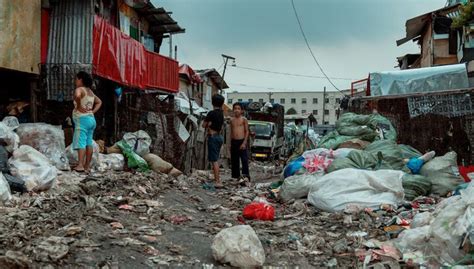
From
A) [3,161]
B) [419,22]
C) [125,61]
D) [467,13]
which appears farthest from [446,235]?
[419,22]

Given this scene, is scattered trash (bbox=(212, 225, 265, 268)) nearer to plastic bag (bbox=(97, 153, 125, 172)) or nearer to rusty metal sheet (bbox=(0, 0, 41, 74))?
plastic bag (bbox=(97, 153, 125, 172))

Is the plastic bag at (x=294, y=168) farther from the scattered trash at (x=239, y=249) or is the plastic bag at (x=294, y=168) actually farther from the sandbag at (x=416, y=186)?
the scattered trash at (x=239, y=249)

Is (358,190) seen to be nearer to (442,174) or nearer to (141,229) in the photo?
(442,174)

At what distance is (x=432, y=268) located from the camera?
3.17 meters

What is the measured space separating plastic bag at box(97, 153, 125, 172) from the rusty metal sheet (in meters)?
2.17

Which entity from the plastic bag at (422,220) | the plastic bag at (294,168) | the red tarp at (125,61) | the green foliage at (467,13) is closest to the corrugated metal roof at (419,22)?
the green foliage at (467,13)

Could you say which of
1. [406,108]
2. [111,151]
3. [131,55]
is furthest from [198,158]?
[406,108]

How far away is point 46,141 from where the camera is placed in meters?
7.01

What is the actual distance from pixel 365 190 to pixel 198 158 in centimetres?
765

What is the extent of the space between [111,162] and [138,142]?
1108 mm

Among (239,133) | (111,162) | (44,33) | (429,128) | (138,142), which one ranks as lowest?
(111,162)

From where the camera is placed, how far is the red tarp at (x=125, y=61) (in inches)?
365

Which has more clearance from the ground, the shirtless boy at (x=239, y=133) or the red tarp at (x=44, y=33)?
the red tarp at (x=44, y=33)

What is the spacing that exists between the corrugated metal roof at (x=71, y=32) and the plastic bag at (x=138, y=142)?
1.62 meters
